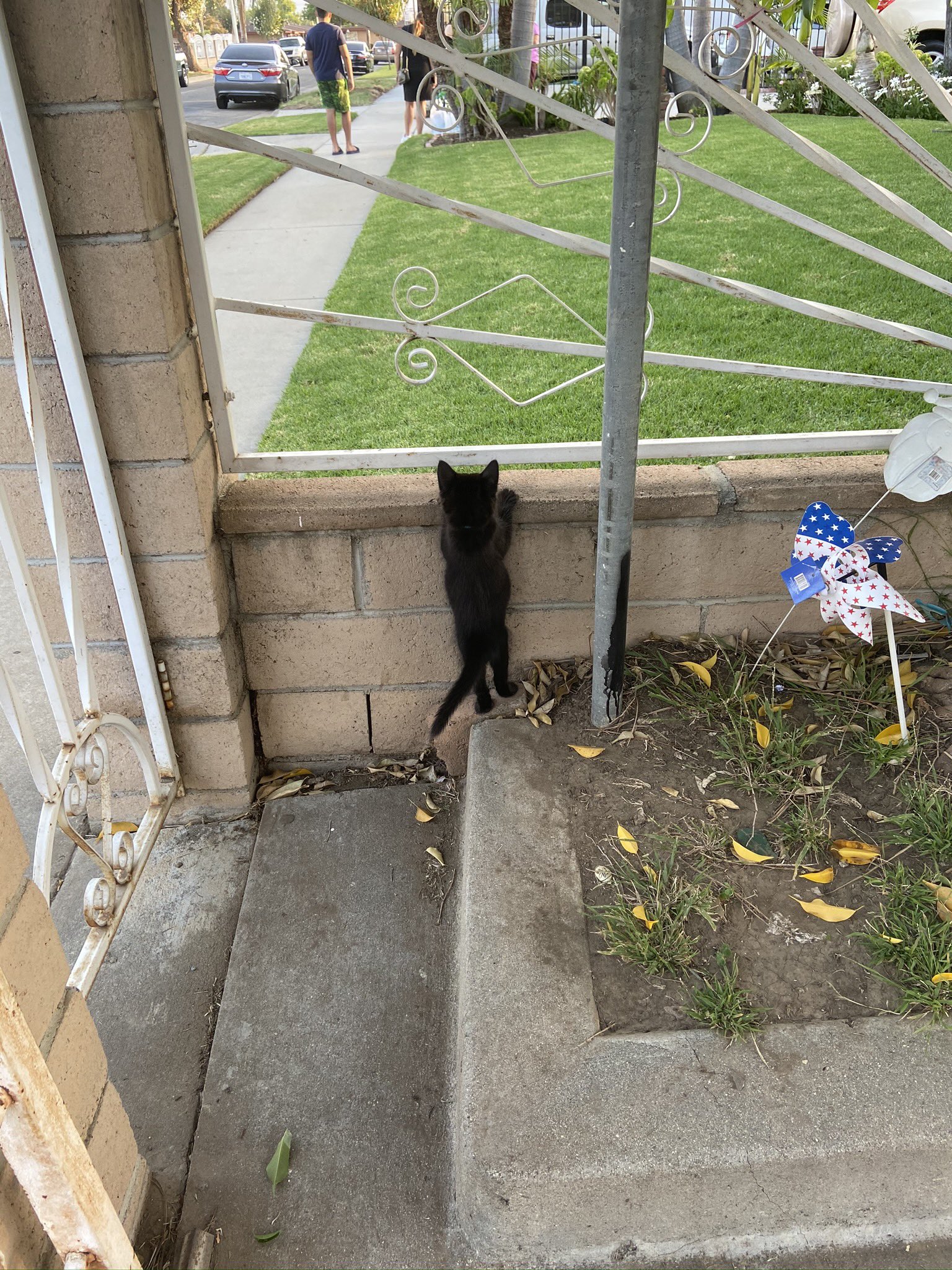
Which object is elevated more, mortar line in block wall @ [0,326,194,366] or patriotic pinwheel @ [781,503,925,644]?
mortar line in block wall @ [0,326,194,366]

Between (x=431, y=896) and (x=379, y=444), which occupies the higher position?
(x=379, y=444)

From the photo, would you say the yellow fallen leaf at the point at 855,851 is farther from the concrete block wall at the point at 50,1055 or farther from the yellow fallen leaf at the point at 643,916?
the concrete block wall at the point at 50,1055

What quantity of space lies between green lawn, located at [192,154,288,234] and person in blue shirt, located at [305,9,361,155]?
2.92 ft

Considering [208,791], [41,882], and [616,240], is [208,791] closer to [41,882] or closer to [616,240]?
[41,882]

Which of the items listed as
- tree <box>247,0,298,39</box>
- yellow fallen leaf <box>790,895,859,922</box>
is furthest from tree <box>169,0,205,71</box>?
yellow fallen leaf <box>790,895,859,922</box>

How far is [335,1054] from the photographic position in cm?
210

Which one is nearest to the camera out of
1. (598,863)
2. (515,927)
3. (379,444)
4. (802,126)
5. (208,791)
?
(515,927)

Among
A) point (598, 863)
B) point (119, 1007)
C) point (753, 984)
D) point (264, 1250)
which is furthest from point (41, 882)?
point (753, 984)

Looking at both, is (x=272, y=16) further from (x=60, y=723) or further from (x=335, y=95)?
(x=60, y=723)

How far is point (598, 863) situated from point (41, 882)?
125cm

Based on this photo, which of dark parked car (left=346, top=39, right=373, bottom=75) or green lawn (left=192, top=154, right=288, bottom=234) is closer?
green lawn (left=192, top=154, right=288, bottom=234)

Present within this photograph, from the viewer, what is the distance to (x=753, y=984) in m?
1.89

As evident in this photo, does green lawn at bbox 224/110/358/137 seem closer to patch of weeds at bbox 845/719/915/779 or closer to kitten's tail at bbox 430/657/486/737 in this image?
kitten's tail at bbox 430/657/486/737

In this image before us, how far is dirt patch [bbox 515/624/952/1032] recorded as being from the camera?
1.90 m
